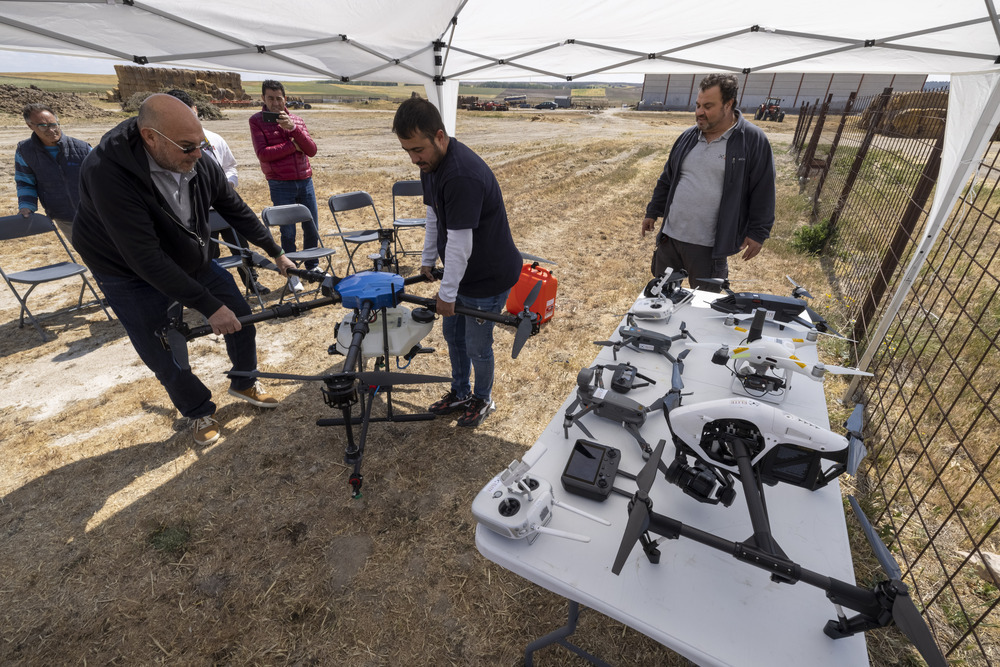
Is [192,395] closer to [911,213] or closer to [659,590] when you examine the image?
[659,590]

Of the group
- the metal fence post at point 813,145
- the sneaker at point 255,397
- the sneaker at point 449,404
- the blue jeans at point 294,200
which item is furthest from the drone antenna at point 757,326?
the metal fence post at point 813,145

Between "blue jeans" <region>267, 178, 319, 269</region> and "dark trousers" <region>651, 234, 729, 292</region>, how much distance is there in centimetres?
432

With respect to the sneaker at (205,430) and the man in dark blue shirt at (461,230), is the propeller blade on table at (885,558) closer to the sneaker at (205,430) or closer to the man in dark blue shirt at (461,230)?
the man in dark blue shirt at (461,230)

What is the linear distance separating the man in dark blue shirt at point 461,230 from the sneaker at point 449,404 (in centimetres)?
30

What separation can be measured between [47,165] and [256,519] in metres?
5.01

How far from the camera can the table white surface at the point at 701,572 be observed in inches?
50.1

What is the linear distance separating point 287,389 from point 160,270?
76.6 inches

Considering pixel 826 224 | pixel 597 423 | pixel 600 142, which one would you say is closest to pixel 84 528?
pixel 597 423

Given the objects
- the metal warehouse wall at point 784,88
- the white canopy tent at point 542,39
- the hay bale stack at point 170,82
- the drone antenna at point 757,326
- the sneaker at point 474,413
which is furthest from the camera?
the metal warehouse wall at point 784,88

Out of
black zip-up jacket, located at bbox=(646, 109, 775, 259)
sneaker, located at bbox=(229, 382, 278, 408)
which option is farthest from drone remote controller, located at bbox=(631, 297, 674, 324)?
sneaker, located at bbox=(229, 382, 278, 408)

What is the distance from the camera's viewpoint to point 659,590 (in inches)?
55.3

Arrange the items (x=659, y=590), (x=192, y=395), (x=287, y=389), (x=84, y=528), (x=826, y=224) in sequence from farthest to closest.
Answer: (x=826, y=224)
(x=287, y=389)
(x=192, y=395)
(x=84, y=528)
(x=659, y=590)

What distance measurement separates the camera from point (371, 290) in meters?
2.33

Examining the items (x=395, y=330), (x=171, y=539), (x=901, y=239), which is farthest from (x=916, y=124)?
(x=171, y=539)
